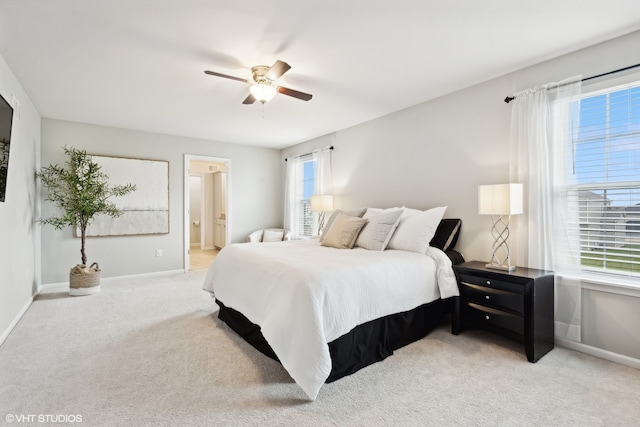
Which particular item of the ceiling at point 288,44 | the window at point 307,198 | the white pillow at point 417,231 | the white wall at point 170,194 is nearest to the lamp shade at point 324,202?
the window at point 307,198

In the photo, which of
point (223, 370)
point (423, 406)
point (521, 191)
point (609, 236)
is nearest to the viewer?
point (423, 406)

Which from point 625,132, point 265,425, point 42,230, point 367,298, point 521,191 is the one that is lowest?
point 265,425

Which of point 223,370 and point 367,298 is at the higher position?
point 367,298

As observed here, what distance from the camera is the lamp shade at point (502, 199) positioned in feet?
8.59

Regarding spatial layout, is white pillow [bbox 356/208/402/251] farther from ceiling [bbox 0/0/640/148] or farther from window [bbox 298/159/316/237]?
window [bbox 298/159/316/237]

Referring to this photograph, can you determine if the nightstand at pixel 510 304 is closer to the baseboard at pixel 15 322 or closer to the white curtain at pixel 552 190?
the white curtain at pixel 552 190

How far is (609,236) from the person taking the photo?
7.95ft

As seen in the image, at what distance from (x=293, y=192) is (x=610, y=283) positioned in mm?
4832

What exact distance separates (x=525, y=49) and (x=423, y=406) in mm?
2820

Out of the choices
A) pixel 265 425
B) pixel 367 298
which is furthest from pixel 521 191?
pixel 265 425

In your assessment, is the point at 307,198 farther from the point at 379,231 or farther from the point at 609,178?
the point at 609,178

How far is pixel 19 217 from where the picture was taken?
131 inches

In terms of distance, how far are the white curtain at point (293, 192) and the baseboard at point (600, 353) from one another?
14.5 feet

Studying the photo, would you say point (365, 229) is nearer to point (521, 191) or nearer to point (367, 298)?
point (367, 298)
